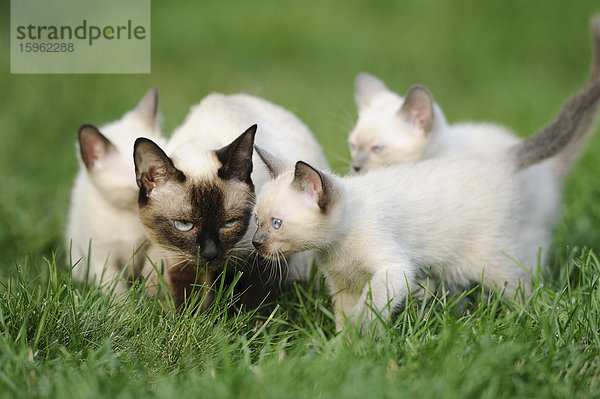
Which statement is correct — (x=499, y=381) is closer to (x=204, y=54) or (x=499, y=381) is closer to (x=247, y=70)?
(x=247, y=70)

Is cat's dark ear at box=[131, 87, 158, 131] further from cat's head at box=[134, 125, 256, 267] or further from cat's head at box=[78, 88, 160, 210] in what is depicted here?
Answer: cat's head at box=[134, 125, 256, 267]

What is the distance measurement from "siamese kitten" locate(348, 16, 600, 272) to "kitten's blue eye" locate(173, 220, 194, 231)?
3.69 feet

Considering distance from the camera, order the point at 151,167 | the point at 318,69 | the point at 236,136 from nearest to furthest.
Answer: the point at 151,167 → the point at 236,136 → the point at 318,69

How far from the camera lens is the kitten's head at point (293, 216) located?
254 centimetres

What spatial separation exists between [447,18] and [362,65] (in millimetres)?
1310

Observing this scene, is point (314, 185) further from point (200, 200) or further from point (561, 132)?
point (561, 132)

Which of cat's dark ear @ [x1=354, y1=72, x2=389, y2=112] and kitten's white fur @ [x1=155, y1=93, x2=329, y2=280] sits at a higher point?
cat's dark ear @ [x1=354, y1=72, x2=389, y2=112]

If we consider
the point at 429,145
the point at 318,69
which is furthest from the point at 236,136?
the point at 318,69

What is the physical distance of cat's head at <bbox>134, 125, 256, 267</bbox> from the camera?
2633mm

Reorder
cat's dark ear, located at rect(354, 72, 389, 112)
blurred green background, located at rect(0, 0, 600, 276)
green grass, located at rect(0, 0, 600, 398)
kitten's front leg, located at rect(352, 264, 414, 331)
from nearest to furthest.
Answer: green grass, located at rect(0, 0, 600, 398) < kitten's front leg, located at rect(352, 264, 414, 331) < cat's dark ear, located at rect(354, 72, 389, 112) < blurred green background, located at rect(0, 0, 600, 276)

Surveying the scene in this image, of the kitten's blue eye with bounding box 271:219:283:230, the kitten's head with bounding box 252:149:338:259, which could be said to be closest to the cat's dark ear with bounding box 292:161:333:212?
the kitten's head with bounding box 252:149:338:259

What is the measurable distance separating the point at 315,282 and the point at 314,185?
0.78 metres

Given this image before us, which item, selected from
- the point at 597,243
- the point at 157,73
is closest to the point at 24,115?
the point at 157,73

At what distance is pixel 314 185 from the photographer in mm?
2529
